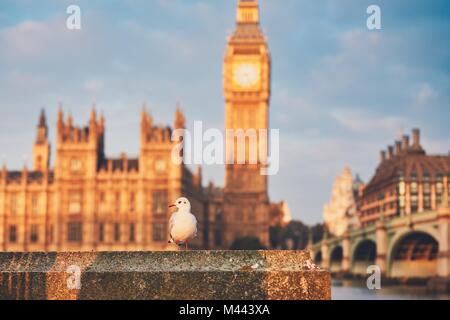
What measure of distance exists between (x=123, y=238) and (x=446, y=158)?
57.5 meters

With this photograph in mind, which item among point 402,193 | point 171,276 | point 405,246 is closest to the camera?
point 171,276

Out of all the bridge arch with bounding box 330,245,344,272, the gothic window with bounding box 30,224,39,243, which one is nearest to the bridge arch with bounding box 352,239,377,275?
the bridge arch with bounding box 330,245,344,272

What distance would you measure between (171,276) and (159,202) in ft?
312

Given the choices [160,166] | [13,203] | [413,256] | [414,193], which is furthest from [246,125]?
[413,256]

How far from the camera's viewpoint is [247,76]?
132 meters

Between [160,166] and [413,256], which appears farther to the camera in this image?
[160,166]

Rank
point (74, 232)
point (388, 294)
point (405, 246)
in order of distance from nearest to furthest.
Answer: point (388, 294) → point (405, 246) → point (74, 232)

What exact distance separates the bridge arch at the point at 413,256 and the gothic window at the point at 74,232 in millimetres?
38900

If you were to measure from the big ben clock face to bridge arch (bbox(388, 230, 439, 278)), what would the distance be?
49.9m

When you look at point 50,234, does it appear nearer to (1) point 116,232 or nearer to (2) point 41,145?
(1) point 116,232

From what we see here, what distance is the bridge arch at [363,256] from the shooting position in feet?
347

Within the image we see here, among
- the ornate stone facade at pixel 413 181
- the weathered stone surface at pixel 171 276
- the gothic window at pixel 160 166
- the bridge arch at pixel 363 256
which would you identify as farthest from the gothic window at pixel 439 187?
the weathered stone surface at pixel 171 276

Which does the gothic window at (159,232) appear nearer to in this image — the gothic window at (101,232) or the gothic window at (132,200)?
the gothic window at (132,200)

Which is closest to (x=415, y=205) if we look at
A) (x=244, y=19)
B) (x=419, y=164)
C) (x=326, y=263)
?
(x=419, y=164)
